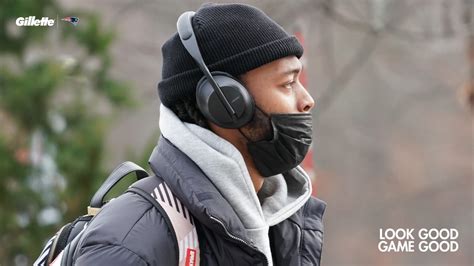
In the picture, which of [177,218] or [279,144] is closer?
[177,218]

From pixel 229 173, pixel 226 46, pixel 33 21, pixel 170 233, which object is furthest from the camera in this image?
pixel 33 21

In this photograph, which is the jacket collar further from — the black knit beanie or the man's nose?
the man's nose

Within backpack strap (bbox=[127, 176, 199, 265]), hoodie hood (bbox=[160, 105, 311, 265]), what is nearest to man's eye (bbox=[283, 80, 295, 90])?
hoodie hood (bbox=[160, 105, 311, 265])

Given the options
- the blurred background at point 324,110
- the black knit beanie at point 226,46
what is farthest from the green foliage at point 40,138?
the black knit beanie at point 226,46

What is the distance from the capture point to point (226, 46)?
8.57ft

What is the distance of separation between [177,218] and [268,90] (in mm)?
481

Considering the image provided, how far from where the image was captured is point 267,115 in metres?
2.64

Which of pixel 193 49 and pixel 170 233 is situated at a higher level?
pixel 193 49

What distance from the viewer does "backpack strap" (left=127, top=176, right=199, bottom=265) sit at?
2.35 m

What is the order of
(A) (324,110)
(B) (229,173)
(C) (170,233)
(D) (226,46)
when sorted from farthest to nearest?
(A) (324,110) < (D) (226,46) < (B) (229,173) < (C) (170,233)

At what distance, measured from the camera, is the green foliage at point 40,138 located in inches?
271

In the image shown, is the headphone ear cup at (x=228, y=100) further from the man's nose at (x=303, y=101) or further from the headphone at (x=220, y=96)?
the man's nose at (x=303, y=101)

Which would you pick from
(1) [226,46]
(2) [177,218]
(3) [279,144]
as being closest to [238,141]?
(3) [279,144]

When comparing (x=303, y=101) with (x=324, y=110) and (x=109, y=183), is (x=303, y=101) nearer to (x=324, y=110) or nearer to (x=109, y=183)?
(x=109, y=183)
